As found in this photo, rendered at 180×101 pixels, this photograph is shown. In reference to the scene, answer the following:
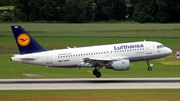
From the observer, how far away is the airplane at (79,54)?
56.0 meters

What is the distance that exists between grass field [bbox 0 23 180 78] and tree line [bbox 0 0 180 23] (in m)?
21.0

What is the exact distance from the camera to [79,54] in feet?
187

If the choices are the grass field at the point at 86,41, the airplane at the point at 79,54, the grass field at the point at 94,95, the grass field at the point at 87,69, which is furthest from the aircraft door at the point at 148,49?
the grass field at the point at 94,95

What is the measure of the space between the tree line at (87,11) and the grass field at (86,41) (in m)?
21.0

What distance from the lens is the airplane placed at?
184 ft

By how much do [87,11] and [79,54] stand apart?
114m

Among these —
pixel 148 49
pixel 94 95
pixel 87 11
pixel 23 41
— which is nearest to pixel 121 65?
pixel 148 49

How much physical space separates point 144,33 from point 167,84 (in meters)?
76.2

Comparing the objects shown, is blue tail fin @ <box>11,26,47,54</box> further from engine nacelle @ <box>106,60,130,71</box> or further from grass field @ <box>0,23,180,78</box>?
engine nacelle @ <box>106,60,130,71</box>

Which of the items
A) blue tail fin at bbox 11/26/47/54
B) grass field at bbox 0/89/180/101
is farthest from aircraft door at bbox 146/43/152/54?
grass field at bbox 0/89/180/101

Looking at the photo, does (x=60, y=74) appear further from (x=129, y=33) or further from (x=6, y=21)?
(x=6, y=21)

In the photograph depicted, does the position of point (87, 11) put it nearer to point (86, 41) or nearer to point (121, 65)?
point (86, 41)

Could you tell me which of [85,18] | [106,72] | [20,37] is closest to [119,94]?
[20,37]

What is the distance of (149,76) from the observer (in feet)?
196
